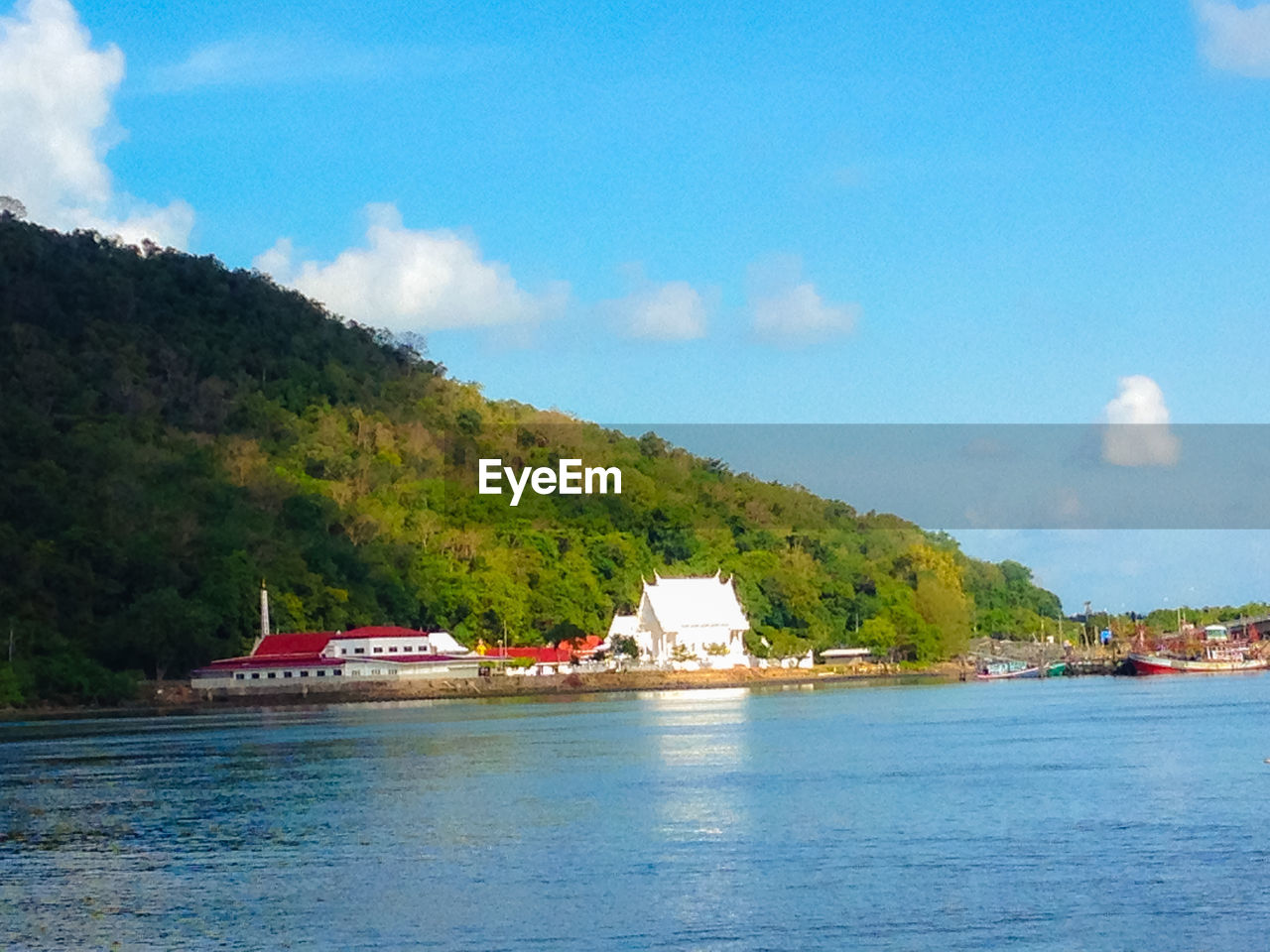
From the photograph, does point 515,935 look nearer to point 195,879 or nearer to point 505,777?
point 195,879

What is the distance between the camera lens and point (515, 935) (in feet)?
72.4

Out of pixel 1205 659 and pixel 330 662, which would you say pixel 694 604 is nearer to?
pixel 330 662

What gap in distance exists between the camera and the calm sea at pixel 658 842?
22406 mm

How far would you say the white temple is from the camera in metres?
119

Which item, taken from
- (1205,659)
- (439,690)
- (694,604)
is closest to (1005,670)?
(1205,659)

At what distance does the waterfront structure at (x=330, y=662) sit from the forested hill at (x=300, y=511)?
2366 millimetres

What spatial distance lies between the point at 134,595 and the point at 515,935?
248ft

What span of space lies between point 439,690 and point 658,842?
69.0m

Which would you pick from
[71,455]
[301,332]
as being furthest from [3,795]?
[301,332]

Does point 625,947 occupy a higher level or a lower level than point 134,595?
lower

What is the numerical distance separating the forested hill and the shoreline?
6.56 ft

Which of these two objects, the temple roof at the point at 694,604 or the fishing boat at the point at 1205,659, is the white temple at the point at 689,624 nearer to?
the temple roof at the point at 694,604
